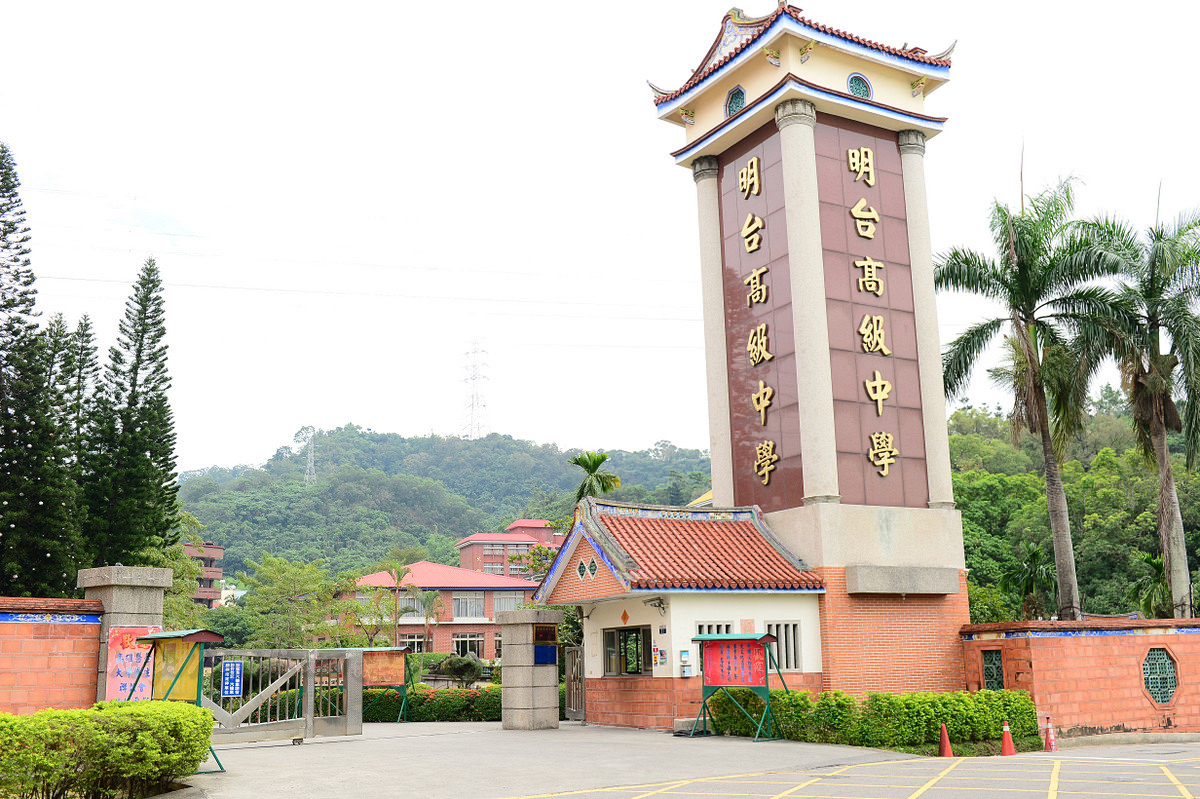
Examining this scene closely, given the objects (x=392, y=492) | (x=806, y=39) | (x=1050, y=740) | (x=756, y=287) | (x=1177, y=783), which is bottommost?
(x=1050, y=740)

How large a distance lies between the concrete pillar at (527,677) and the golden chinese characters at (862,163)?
10802mm

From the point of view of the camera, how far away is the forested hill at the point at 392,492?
98.2 metres

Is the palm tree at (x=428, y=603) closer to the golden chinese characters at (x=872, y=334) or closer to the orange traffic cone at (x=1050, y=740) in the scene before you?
the golden chinese characters at (x=872, y=334)

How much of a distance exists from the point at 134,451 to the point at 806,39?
2139 centimetres

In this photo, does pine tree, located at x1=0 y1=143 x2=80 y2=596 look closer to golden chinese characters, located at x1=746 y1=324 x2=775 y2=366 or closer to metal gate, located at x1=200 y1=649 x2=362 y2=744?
metal gate, located at x1=200 y1=649 x2=362 y2=744

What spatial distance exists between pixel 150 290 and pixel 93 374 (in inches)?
118

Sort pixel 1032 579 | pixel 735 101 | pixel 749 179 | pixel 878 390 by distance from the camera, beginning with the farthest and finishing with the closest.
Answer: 1. pixel 1032 579
2. pixel 735 101
3. pixel 749 179
4. pixel 878 390

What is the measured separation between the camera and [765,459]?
20.5m

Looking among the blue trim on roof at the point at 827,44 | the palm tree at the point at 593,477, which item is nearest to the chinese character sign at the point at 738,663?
the blue trim on roof at the point at 827,44

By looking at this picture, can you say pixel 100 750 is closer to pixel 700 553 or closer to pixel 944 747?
pixel 944 747

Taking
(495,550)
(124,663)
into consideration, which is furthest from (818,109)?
(495,550)

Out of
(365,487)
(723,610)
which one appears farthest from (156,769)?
(365,487)

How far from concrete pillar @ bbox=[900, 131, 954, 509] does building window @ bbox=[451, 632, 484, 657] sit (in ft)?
140

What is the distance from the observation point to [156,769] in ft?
31.5
